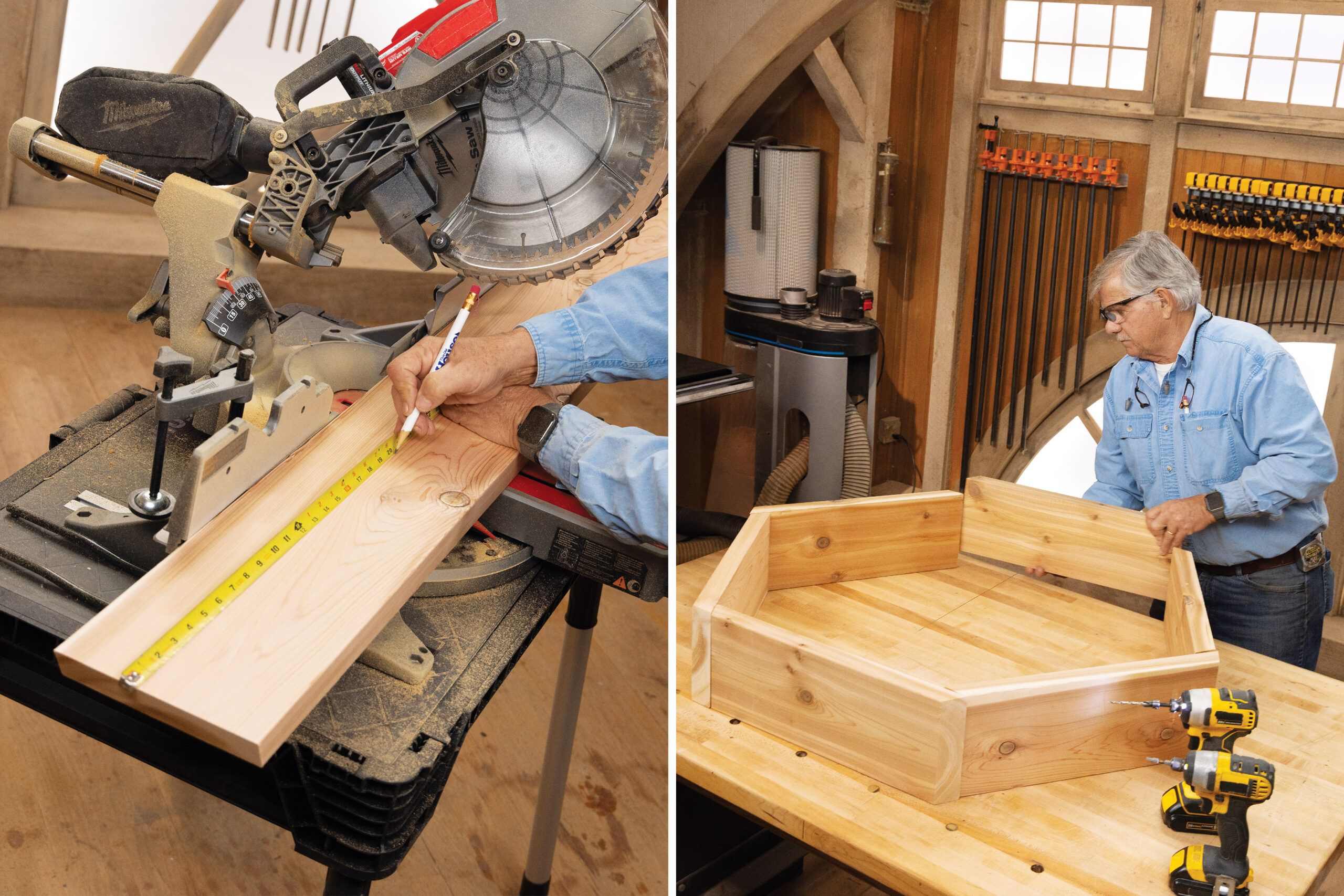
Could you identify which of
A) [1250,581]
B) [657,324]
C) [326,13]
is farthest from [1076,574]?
[326,13]

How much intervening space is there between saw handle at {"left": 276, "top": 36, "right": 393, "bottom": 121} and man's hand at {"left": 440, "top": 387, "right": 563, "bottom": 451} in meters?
0.48

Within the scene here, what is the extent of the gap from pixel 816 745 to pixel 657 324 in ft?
2.34

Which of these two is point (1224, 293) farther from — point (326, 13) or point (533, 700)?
point (326, 13)

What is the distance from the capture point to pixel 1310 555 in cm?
230

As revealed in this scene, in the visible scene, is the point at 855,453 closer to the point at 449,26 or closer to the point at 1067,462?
the point at 1067,462

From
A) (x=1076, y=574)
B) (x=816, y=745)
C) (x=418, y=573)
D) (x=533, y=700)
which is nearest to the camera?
(x=418, y=573)

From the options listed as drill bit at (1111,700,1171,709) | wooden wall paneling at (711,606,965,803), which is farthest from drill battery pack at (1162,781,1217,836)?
wooden wall paneling at (711,606,965,803)

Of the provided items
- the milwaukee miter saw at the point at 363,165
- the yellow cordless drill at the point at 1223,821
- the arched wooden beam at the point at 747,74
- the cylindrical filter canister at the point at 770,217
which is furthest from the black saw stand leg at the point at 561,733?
the cylindrical filter canister at the point at 770,217

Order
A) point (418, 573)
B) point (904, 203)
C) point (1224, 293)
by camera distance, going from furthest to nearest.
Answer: point (904, 203) < point (1224, 293) < point (418, 573)

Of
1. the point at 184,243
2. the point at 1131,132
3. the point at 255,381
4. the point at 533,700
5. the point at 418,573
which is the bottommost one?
the point at 533,700

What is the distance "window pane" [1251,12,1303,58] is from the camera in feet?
10.5

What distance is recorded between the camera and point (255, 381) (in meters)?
1.58

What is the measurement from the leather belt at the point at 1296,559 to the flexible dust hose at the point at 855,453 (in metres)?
1.29

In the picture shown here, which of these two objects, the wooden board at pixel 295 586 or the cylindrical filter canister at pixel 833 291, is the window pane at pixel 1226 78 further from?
the wooden board at pixel 295 586
